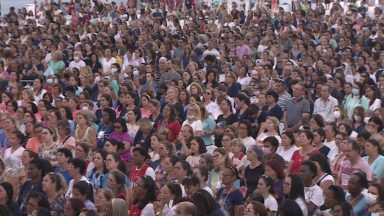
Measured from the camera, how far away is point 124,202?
9219 mm

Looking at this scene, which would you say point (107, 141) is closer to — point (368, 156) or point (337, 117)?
point (368, 156)

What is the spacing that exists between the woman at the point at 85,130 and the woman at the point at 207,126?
1.57m

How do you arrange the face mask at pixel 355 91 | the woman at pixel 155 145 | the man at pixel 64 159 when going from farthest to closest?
the face mask at pixel 355 91 < the woman at pixel 155 145 < the man at pixel 64 159

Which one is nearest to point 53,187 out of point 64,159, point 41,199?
point 41,199

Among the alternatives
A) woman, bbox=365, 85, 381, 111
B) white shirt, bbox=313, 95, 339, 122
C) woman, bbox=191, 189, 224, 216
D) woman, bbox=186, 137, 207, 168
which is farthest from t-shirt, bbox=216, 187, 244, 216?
woman, bbox=365, 85, 381, 111

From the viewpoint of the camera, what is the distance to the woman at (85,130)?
1286 cm

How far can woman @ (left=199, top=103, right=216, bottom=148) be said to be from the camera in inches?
531

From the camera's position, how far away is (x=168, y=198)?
9.62m

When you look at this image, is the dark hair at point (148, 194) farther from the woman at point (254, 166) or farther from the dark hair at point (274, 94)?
the dark hair at point (274, 94)

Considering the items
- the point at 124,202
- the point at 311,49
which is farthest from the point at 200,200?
the point at 311,49

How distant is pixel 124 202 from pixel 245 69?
385 inches

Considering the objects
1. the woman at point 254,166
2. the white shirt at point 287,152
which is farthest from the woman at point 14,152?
the white shirt at point 287,152

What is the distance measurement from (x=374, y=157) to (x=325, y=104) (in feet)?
13.3

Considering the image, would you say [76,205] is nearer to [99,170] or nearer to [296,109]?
[99,170]
